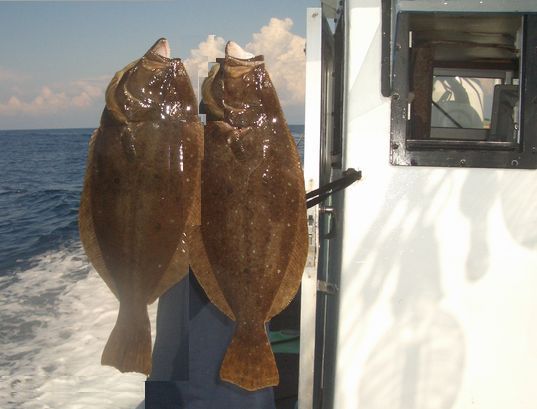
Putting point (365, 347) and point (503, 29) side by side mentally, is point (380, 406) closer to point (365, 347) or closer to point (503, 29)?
point (365, 347)

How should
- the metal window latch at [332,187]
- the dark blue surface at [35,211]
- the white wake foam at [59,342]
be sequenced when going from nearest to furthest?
the metal window latch at [332,187]
the white wake foam at [59,342]
the dark blue surface at [35,211]

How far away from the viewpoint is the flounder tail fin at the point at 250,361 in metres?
1.74

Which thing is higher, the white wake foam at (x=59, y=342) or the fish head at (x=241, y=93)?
the fish head at (x=241, y=93)

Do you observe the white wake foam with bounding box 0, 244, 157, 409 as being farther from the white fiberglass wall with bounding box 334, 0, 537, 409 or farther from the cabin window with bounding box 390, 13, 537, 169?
the cabin window with bounding box 390, 13, 537, 169

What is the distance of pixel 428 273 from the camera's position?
224 centimetres

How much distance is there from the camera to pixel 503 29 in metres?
3.05

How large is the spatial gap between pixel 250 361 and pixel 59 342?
14.7ft

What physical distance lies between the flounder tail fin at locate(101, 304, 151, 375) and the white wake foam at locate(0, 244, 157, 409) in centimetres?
283

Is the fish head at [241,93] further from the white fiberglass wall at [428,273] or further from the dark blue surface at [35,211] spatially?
the dark blue surface at [35,211]

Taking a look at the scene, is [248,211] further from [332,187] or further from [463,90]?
[463,90]

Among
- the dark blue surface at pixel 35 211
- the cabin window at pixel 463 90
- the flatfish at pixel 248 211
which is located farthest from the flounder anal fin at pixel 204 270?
the dark blue surface at pixel 35 211

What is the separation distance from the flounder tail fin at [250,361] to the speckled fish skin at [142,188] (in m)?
0.29

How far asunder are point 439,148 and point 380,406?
1.21 meters

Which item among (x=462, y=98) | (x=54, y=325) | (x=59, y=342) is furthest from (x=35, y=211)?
(x=462, y=98)
